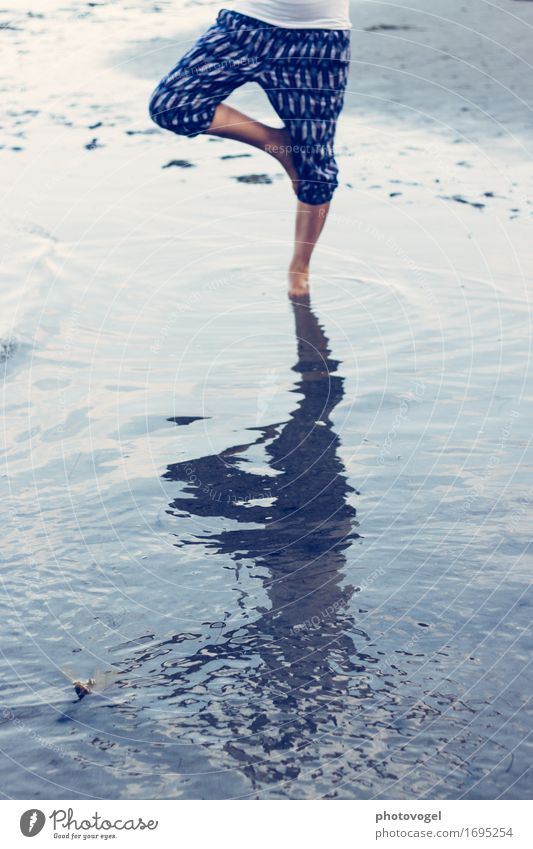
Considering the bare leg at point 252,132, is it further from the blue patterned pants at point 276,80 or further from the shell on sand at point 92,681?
the shell on sand at point 92,681

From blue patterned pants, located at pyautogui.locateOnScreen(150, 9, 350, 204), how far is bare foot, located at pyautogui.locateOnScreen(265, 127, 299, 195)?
3 centimetres

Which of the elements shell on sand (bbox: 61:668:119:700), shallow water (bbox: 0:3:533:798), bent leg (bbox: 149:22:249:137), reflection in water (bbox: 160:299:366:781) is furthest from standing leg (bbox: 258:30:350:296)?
shell on sand (bbox: 61:668:119:700)

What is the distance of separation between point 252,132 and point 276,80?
267 mm

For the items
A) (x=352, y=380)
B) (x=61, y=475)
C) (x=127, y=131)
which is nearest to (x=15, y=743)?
(x=61, y=475)

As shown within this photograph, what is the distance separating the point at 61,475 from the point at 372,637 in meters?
1.40

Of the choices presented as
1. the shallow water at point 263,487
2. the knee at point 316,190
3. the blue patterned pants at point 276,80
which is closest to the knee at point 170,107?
the blue patterned pants at point 276,80

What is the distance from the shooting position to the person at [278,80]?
5.34 metres

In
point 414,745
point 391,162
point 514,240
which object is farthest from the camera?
point 391,162

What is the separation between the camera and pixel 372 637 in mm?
3314

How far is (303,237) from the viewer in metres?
5.70

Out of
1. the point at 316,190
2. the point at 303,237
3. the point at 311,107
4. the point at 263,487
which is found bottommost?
the point at 263,487

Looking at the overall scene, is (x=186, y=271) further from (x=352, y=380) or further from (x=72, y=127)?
(x=72, y=127)

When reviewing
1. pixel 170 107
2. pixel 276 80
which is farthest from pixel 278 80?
pixel 170 107

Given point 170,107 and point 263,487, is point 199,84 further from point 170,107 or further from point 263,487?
point 263,487
